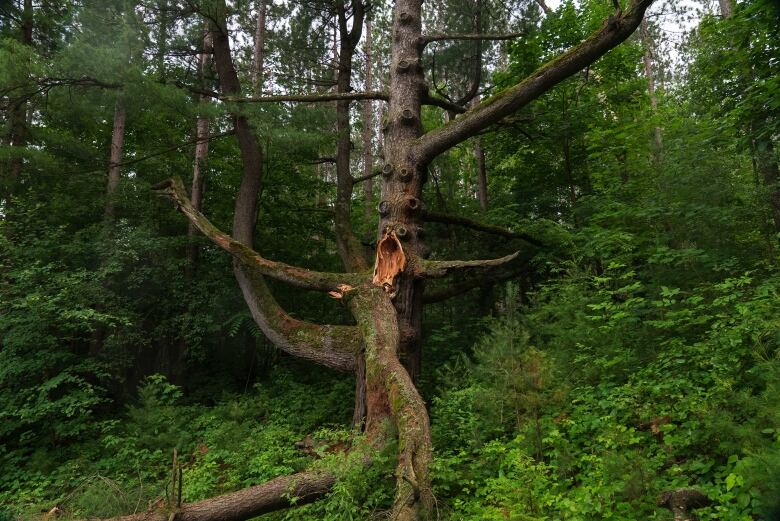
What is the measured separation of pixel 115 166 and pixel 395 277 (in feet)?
20.3

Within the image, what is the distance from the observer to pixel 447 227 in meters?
9.16

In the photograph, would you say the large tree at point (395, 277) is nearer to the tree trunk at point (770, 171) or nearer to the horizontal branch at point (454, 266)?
the horizontal branch at point (454, 266)

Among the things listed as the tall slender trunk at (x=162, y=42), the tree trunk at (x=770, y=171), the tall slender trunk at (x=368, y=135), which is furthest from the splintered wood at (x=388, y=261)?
the tall slender trunk at (x=368, y=135)

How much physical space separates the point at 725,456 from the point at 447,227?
6.39 m

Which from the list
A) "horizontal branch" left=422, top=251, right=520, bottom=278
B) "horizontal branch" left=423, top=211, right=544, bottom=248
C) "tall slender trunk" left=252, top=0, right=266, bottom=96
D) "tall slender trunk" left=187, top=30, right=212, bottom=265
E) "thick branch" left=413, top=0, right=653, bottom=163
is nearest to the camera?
"thick branch" left=413, top=0, right=653, bottom=163

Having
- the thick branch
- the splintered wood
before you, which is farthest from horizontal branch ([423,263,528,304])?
the thick branch

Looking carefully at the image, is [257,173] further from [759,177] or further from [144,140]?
[759,177]

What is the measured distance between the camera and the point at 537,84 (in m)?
5.16

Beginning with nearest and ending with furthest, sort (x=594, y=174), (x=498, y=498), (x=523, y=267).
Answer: (x=498, y=498) → (x=523, y=267) → (x=594, y=174)

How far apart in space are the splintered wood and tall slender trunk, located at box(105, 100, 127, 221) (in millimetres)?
5755

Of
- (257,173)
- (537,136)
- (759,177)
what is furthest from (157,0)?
(759,177)

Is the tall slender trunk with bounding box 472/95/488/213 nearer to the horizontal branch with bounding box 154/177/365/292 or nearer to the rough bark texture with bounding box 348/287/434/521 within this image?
the horizontal branch with bounding box 154/177/365/292

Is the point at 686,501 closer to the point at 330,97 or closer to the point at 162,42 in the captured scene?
the point at 330,97

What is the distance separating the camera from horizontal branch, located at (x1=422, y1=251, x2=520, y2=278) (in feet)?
16.7
